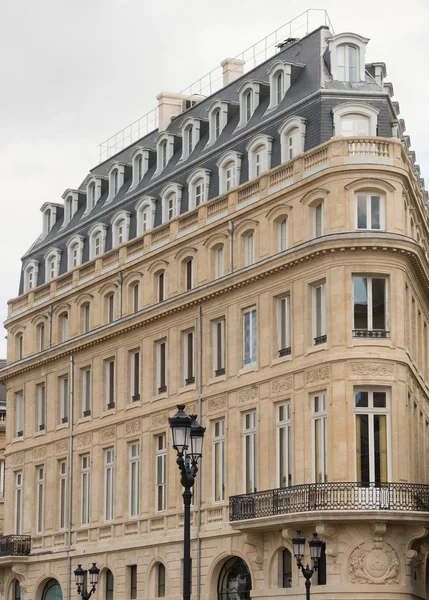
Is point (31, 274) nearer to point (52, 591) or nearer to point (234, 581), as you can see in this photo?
point (52, 591)

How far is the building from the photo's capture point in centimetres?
4912

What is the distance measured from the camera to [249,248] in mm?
55656

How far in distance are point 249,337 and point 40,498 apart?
59.6ft

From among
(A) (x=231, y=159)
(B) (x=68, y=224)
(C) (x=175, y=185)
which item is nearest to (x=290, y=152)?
(A) (x=231, y=159)

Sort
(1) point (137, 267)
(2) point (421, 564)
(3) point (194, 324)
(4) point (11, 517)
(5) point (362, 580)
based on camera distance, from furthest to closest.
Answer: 1. (4) point (11, 517)
2. (1) point (137, 267)
3. (3) point (194, 324)
4. (2) point (421, 564)
5. (5) point (362, 580)

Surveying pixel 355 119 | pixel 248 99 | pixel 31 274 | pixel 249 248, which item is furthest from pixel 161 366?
pixel 31 274

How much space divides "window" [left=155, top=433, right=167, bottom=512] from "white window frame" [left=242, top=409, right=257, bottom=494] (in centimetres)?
559

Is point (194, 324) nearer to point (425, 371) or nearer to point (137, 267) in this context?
point (137, 267)

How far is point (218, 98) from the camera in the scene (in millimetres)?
62594

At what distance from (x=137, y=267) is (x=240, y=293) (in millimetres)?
8184

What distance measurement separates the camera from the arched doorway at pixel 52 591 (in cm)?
6537

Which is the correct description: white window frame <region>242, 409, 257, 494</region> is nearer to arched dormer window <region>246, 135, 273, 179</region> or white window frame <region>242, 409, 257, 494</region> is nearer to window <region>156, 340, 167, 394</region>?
window <region>156, 340, 167, 394</region>

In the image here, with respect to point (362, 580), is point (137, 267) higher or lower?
higher

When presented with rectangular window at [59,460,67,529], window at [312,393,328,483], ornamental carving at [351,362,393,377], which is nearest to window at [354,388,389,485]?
ornamental carving at [351,362,393,377]
